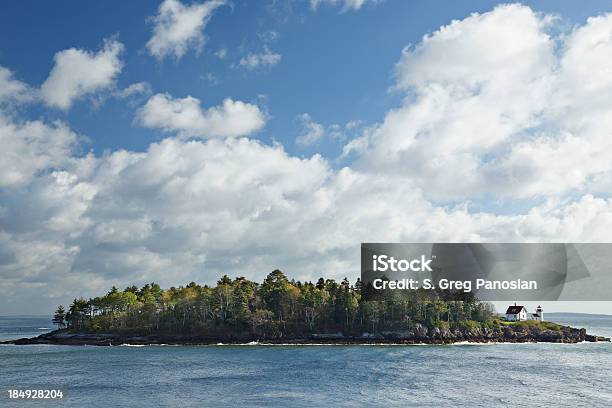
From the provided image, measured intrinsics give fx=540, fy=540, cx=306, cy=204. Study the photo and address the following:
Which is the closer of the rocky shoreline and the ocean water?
the ocean water

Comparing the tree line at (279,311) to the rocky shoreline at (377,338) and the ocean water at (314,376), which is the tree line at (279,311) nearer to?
the rocky shoreline at (377,338)

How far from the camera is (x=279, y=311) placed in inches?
6038

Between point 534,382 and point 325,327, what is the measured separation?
7742 centimetres

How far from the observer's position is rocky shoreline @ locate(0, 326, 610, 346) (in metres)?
137

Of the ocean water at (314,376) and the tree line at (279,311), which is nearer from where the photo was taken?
the ocean water at (314,376)

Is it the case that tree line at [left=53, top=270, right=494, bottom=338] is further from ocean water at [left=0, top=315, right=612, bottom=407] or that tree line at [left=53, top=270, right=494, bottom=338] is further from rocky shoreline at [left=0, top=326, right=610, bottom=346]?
ocean water at [left=0, top=315, right=612, bottom=407]

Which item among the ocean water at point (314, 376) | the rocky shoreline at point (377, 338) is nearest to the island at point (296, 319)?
the rocky shoreline at point (377, 338)

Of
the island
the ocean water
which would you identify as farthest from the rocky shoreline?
the ocean water

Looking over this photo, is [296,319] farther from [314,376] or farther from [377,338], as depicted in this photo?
[314,376]

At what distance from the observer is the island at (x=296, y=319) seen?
461 ft

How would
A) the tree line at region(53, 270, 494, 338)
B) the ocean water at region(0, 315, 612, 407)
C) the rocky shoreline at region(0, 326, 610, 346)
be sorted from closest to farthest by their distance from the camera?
the ocean water at region(0, 315, 612, 407) < the rocky shoreline at region(0, 326, 610, 346) < the tree line at region(53, 270, 494, 338)

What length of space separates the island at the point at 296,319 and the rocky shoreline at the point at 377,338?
0.81 ft

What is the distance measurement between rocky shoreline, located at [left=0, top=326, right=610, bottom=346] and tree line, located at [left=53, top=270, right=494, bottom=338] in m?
2.34

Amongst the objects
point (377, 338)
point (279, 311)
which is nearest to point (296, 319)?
point (279, 311)
